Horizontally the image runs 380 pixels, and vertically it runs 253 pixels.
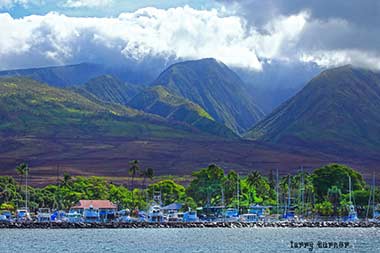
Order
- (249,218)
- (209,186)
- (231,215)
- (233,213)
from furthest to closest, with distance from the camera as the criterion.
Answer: (209,186) → (233,213) → (231,215) → (249,218)

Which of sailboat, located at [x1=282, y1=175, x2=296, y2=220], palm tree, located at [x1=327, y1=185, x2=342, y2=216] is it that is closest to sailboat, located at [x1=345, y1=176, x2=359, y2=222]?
palm tree, located at [x1=327, y1=185, x2=342, y2=216]

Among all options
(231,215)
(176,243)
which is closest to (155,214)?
(231,215)

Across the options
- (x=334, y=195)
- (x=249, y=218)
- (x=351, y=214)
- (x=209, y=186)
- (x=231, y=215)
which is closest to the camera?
(x=351, y=214)

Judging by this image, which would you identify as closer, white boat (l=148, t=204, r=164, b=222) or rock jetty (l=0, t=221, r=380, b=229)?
rock jetty (l=0, t=221, r=380, b=229)

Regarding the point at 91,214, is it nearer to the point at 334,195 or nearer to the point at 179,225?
the point at 179,225

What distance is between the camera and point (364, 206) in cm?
19388

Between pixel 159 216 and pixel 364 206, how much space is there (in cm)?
4993

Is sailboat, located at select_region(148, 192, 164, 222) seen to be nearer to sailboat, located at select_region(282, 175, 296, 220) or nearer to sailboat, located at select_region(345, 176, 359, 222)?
sailboat, located at select_region(282, 175, 296, 220)

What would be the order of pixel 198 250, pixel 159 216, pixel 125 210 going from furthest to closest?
pixel 125 210 → pixel 159 216 → pixel 198 250

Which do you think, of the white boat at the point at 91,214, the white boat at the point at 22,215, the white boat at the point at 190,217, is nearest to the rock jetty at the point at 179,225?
the white boat at the point at 190,217

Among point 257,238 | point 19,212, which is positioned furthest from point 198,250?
point 19,212

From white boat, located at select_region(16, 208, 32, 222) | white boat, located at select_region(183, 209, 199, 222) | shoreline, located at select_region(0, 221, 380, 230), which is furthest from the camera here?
white boat, located at select_region(183, 209, 199, 222)

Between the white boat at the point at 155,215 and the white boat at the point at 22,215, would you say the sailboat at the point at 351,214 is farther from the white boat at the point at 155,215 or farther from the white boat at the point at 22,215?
A: the white boat at the point at 22,215

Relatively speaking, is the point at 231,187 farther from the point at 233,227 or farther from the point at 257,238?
the point at 257,238
